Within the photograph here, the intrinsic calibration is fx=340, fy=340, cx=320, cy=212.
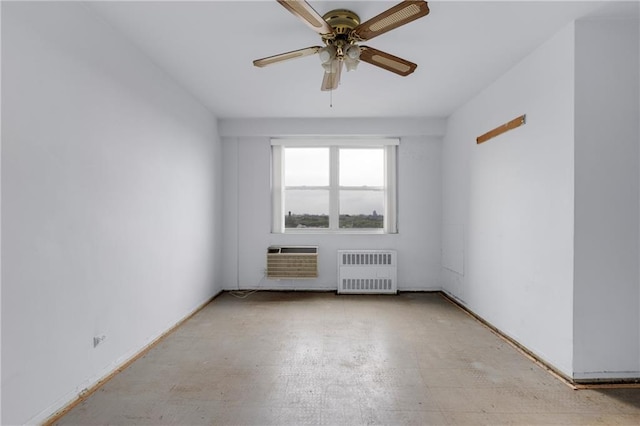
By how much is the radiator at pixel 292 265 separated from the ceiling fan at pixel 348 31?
9.21 feet

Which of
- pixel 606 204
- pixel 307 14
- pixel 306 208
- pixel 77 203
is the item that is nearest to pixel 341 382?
pixel 77 203

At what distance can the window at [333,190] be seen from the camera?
17.4ft

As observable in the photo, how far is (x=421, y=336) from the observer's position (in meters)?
3.33

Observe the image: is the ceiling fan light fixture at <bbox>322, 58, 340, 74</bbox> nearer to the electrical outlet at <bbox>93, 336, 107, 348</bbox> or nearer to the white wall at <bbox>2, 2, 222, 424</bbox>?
the white wall at <bbox>2, 2, 222, 424</bbox>

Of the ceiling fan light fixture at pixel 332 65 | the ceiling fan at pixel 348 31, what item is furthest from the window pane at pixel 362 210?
the ceiling fan light fixture at pixel 332 65

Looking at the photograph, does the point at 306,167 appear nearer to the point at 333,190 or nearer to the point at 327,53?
the point at 333,190

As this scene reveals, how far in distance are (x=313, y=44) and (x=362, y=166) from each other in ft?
9.10

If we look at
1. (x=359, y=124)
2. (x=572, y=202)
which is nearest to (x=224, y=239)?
(x=359, y=124)

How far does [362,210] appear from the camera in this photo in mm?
5371

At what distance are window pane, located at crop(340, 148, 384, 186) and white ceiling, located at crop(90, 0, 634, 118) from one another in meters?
1.20

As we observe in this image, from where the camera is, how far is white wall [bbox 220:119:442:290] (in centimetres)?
518

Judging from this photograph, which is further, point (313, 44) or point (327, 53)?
point (313, 44)

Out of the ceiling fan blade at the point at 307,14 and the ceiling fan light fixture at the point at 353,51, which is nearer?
the ceiling fan blade at the point at 307,14

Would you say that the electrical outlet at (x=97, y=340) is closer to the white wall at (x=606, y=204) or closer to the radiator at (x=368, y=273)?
Answer: the radiator at (x=368, y=273)
